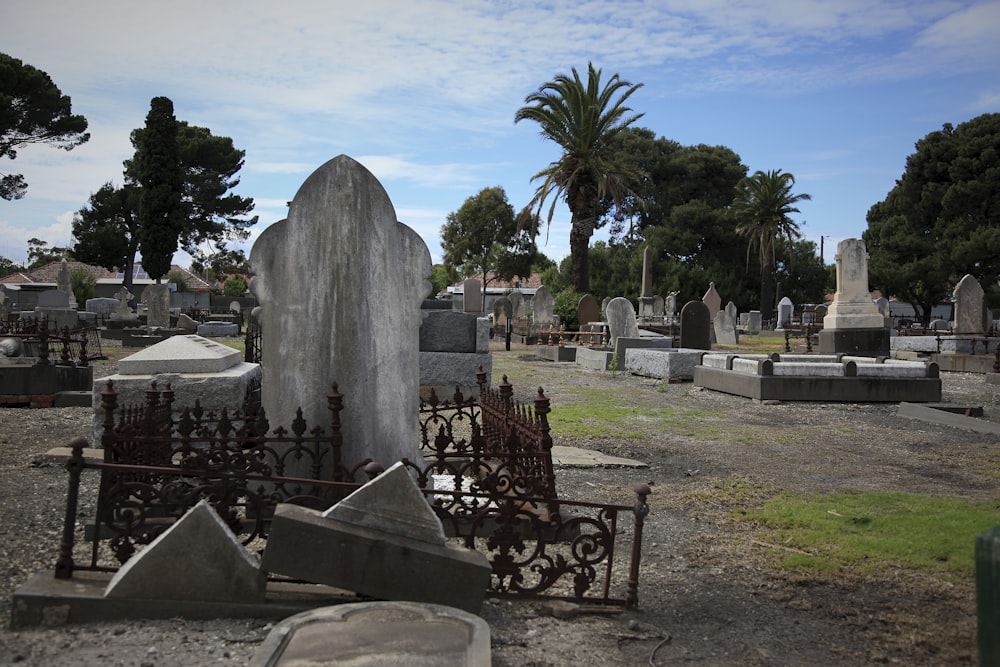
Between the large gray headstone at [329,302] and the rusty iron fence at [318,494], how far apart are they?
197 mm

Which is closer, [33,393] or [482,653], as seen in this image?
[482,653]

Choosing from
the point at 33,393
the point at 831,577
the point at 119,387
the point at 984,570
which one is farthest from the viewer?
the point at 33,393

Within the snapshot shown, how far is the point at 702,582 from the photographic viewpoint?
4496mm

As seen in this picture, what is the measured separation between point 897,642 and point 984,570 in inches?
75.6

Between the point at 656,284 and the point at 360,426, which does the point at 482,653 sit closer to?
the point at 360,426

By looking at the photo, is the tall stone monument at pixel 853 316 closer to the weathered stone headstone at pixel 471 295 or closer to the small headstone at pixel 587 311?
the small headstone at pixel 587 311

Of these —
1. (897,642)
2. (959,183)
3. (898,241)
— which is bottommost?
(897,642)

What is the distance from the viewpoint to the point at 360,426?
4945 millimetres

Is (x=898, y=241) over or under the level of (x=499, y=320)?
over

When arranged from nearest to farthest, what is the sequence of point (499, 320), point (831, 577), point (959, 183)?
point (831, 577), point (499, 320), point (959, 183)

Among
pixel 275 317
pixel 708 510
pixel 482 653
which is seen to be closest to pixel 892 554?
pixel 708 510

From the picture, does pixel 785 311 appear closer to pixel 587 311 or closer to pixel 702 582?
pixel 587 311

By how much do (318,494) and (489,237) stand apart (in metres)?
51.4

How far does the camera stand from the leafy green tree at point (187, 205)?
55375 mm
